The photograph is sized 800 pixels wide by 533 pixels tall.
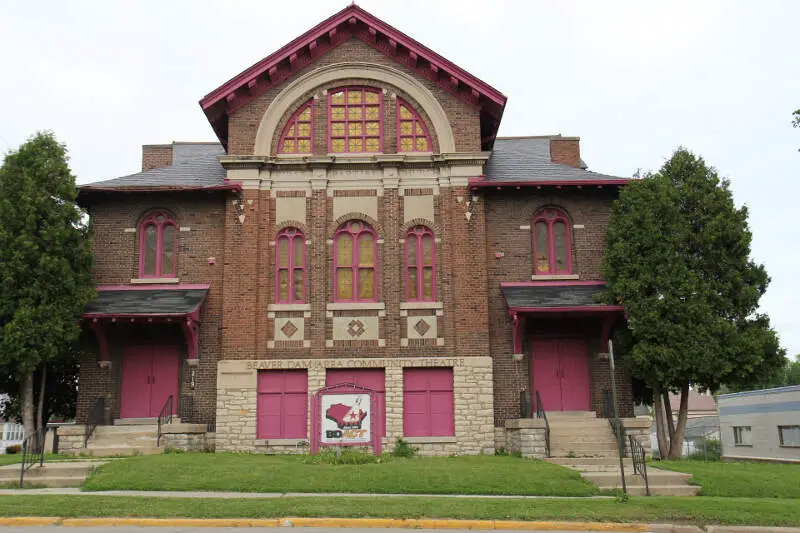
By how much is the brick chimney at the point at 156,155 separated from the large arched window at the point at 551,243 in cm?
1327

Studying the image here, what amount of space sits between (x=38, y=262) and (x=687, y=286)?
1847cm

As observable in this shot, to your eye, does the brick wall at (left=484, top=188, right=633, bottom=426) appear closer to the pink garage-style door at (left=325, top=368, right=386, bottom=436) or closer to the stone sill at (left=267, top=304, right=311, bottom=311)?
the pink garage-style door at (left=325, top=368, right=386, bottom=436)

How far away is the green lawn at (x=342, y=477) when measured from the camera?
15312mm

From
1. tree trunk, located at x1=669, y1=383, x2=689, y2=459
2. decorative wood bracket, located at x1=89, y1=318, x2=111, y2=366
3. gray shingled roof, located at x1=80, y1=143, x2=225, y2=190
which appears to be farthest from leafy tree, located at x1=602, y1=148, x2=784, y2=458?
decorative wood bracket, located at x1=89, y1=318, x2=111, y2=366

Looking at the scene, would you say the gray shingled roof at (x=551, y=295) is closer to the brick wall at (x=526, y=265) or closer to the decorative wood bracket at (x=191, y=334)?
the brick wall at (x=526, y=265)

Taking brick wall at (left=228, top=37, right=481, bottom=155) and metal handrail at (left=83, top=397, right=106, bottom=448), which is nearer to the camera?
metal handrail at (left=83, top=397, right=106, bottom=448)

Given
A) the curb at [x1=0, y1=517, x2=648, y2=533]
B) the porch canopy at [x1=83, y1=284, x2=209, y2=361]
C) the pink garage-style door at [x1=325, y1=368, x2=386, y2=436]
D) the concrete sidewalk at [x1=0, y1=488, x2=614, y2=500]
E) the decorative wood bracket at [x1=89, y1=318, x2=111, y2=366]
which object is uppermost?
the porch canopy at [x1=83, y1=284, x2=209, y2=361]

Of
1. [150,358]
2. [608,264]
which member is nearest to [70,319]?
[150,358]

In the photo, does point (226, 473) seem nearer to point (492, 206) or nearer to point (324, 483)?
point (324, 483)

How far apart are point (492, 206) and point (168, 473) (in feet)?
41.9

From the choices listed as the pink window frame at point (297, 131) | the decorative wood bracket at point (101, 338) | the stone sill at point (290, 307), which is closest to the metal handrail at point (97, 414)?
the decorative wood bracket at point (101, 338)

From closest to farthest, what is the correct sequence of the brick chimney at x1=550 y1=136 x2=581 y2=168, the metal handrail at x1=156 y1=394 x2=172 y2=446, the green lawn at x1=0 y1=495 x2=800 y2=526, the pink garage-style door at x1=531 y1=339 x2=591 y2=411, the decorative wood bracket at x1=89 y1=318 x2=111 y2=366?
the green lawn at x1=0 y1=495 x2=800 y2=526 < the metal handrail at x1=156 y1=394 x2=172 y2=446 < the decorative wood bracket at x1=89 y1=318 x2=111 y2=366 < the pink garage-style door at x1=531 y1=339 x2=591 y2=411 < the brick chimney at x1=550 y1=136 x2=581 y2=168

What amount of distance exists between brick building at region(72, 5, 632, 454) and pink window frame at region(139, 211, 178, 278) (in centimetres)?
6

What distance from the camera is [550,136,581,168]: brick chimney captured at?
2666cm
